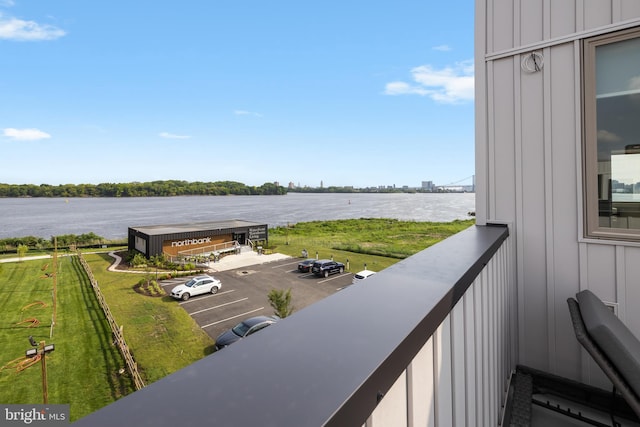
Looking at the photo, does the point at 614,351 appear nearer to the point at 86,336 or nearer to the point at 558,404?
the point at 558,404

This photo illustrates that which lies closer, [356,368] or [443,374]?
[356,368]

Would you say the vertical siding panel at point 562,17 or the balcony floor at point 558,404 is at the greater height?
the vertical siding panel at point 562,17

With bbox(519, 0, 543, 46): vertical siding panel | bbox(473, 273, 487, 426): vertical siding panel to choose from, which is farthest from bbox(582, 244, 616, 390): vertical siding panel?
bbox(519, 0, 543, 46): vertical siding panel

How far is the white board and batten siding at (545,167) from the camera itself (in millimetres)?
1930

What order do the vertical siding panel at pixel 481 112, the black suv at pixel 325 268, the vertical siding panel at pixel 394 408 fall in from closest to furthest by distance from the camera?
the vertical siding panel at pixel 394 408, the vertical siding panel at pixel 481 112, the black suv at pixel 325 268

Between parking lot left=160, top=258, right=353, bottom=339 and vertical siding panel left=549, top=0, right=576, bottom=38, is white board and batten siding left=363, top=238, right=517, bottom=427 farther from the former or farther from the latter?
parking lot left=160, top=258, right=353, bottom=339

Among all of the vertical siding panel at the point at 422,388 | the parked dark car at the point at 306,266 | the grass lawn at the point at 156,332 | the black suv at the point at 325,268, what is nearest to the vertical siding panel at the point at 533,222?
the vertical siding panel at the point at 422,388

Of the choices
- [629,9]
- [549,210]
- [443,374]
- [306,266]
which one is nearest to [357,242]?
[306,266]

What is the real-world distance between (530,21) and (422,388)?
2.65 m

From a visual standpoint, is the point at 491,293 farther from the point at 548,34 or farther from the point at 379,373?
the point at 548,34

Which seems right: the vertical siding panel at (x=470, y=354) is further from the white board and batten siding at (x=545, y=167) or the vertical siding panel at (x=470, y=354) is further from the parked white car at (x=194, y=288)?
the parked white car at (x=194, y=288)

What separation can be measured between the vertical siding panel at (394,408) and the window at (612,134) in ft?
7.03

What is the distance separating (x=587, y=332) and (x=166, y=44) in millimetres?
56097

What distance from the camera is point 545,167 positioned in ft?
6.94
